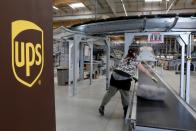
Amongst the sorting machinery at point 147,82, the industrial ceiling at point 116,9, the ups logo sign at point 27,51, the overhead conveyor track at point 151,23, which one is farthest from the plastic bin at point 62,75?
the ups logo sign at point 27,51

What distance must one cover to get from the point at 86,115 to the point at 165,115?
7.68ft

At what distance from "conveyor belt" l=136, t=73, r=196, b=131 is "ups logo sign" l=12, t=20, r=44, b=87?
1842mm

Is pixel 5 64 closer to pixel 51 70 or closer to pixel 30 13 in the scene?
pixel 30 13

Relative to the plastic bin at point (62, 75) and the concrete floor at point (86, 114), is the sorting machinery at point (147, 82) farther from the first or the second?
the plastic bin at point (62, 75)

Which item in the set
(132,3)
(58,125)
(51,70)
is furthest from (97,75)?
(51,70)

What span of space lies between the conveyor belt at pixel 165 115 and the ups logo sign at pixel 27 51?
184 cm

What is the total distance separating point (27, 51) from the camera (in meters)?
0.94

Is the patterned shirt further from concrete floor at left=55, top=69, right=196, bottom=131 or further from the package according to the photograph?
concrete floor at left=55, top=69, right=196, bottom=131

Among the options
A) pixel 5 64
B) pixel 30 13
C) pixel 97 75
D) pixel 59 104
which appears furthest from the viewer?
pixel 97 75

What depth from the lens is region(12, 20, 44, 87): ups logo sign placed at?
2.85 feet

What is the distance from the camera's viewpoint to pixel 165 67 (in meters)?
17.1

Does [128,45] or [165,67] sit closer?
[128,45]

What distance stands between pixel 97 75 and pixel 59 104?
6.22 metres

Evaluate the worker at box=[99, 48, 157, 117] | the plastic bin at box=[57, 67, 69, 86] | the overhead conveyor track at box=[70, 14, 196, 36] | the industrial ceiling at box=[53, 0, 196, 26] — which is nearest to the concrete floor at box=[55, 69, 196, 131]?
the worker at box=[99, 48, 157, 117]
